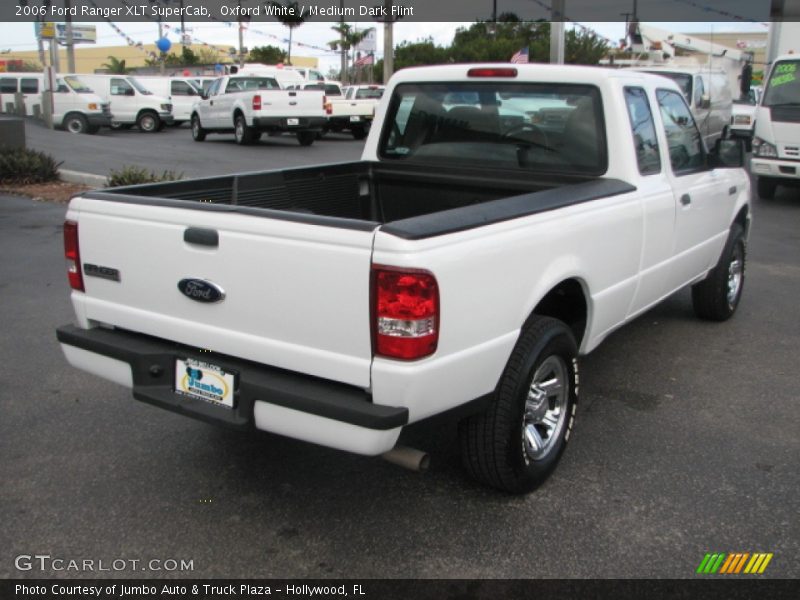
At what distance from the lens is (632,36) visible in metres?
24.2

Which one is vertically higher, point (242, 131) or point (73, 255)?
point (73, 255)

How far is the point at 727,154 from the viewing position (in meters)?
5.42

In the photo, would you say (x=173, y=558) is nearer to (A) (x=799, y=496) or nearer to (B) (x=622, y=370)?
(A) (x=799, y=496)

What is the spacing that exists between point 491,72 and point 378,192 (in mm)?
1046

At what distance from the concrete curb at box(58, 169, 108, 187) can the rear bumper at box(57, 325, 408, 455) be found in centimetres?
974

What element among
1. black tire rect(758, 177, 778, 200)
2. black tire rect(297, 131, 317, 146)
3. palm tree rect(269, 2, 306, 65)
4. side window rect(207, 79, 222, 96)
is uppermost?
palm tree rect(269, 2, 306, 65)

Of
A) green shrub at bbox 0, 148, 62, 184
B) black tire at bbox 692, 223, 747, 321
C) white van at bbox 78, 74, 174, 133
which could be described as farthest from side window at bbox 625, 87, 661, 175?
white van at bbox 78, 74, 174, 133

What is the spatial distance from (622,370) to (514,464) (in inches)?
81.8

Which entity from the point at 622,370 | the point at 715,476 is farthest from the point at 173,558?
the point at 622,370

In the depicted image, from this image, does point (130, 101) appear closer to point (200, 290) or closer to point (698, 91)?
point (698, 91)

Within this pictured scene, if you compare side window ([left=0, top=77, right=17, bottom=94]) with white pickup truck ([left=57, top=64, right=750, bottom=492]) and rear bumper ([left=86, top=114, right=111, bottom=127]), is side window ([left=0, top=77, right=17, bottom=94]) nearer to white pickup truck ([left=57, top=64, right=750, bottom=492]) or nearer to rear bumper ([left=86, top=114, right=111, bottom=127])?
rear bumper ([left=86, top=114, right=111, bottom=127])

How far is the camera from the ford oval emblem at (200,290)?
315 cm

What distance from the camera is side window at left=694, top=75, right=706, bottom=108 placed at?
15516 mm

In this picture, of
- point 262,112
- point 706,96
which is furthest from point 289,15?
point 706,96
